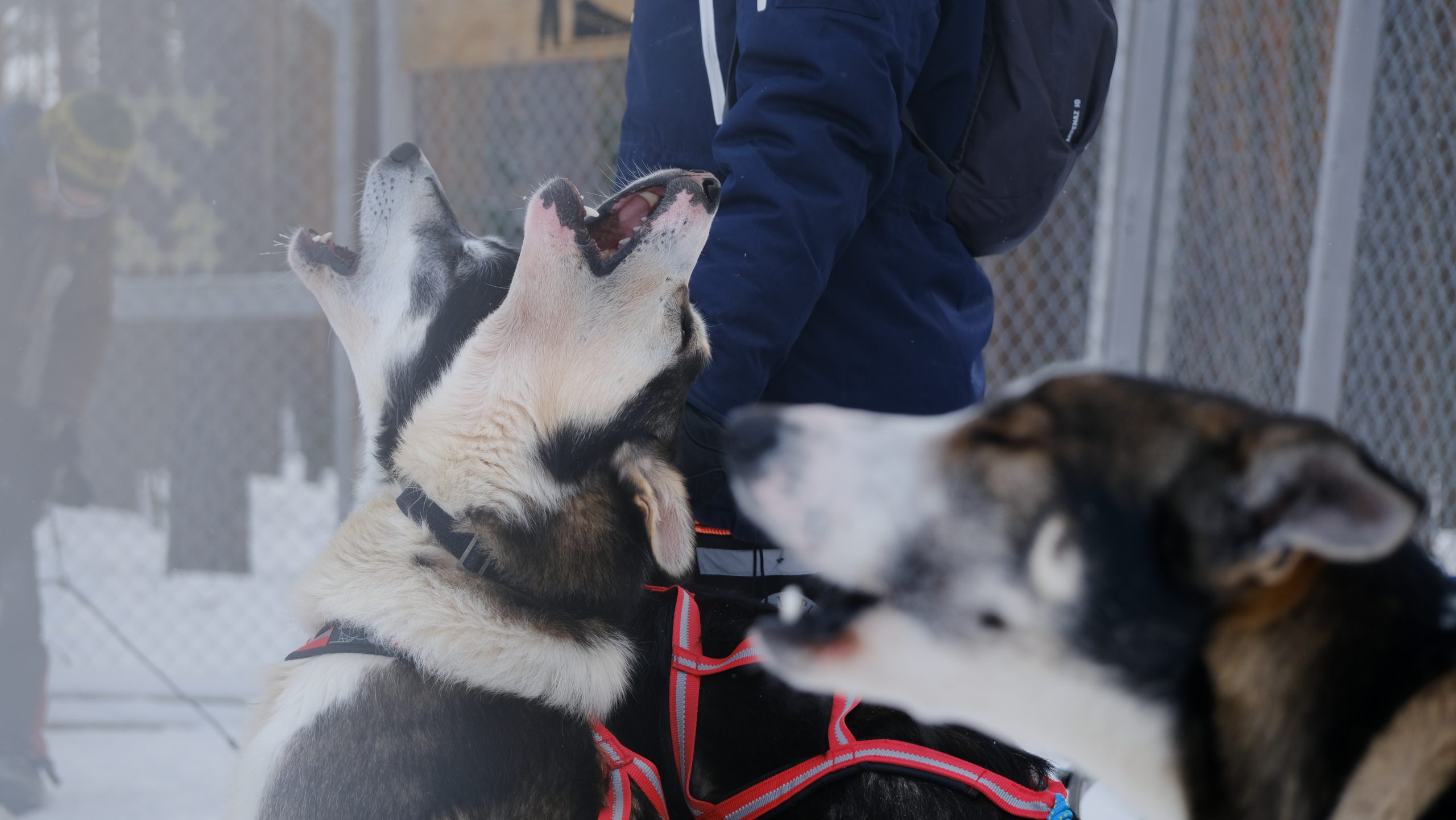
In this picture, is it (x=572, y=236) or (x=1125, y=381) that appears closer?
(x=1125, y=381)

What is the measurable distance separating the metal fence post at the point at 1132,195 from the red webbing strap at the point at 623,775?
2891mm

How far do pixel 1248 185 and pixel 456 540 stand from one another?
4582 millimetres

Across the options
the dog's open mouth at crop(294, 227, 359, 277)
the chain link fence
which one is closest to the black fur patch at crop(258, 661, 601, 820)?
the dog's open mouth at crop(294, 227, 359, 277)

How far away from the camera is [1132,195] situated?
4.01 metres

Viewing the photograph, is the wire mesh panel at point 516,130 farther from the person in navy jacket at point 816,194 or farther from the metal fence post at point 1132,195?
the person in navy jacket at point 816,194

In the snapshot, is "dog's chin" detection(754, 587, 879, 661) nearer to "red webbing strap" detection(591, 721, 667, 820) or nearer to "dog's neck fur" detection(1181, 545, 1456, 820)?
"dog's neck fur" detection(1181, 545, 1456, 820)

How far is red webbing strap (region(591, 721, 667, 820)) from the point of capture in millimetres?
1699

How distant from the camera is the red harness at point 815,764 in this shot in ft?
5.41

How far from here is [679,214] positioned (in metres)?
2.00

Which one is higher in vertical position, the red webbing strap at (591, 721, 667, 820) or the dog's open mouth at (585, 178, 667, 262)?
the dog's open mouth at (585, 178, 667, 262)

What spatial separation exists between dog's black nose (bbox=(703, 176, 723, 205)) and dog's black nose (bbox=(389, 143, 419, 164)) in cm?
71

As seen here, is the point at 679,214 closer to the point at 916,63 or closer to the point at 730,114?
the point at 730,114

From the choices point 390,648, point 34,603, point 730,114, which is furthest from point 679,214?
point 34,603

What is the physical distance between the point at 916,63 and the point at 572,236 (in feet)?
2.44
